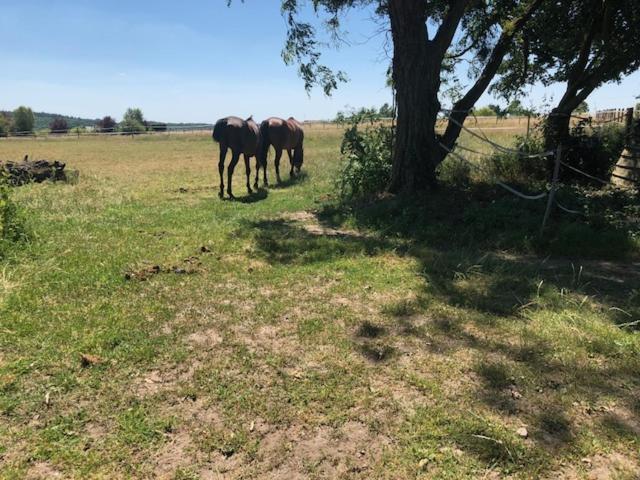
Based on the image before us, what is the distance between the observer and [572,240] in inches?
253

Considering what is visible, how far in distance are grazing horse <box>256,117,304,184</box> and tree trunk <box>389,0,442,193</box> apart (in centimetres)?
557

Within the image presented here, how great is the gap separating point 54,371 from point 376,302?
2.87m

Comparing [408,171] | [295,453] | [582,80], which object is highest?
[582,80]

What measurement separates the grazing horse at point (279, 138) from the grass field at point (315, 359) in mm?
7293

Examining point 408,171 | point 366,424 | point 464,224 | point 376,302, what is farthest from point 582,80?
point 366,424

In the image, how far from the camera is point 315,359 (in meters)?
3.67

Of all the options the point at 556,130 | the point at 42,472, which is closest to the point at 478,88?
the point at 556,130

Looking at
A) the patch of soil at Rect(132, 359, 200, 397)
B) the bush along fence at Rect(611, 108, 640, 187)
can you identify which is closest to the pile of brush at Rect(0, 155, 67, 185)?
the patch of soil at Rect(132, 359, 200, 397)

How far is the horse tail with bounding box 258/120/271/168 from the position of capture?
1353 cm

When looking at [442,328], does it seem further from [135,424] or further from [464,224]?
[464,224]

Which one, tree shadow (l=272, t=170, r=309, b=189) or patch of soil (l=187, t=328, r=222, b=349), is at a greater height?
tree shadow (l=272, t=170, r=309, b=189)

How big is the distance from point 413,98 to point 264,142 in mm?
6234

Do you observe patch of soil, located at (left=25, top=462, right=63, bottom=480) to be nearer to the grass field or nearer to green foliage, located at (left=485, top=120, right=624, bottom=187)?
the grass field

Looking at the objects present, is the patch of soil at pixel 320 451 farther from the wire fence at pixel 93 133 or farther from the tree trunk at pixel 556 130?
the wire fence at pixel 93 133
